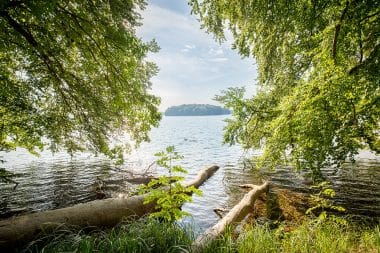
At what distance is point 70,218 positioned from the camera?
8070 mm

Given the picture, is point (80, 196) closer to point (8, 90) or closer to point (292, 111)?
point (8, 90)

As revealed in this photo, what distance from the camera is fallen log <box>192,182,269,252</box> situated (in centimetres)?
564

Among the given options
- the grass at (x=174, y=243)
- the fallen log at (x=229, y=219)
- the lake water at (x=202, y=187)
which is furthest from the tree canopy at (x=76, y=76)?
the grass at (x=174, y=243)

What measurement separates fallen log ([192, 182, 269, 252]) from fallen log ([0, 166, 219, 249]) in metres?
2.17

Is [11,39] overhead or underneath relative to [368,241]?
overhead

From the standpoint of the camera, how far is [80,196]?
13.8 meters

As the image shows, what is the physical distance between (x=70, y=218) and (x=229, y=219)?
204 inches

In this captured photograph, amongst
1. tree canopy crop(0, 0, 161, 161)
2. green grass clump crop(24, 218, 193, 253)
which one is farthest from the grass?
tree canopy crop(0, 0, 161, 161)

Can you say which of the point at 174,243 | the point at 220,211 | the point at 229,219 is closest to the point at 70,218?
the point at 174,243

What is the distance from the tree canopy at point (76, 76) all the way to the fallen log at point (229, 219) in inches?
176

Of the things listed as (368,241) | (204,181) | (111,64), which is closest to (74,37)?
(111,64)

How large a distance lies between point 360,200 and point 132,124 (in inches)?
451

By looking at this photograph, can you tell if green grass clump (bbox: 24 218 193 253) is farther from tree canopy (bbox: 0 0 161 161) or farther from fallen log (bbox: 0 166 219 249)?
tree canopy (bbox: 0 0 161 161)

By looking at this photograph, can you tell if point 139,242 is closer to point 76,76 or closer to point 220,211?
point 220,211
